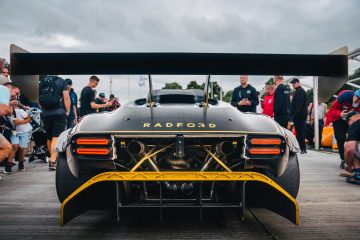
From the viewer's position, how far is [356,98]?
4.14 m

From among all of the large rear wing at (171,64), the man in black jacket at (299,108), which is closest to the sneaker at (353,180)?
the large rear wing at (171,64)

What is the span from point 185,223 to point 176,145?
733mm

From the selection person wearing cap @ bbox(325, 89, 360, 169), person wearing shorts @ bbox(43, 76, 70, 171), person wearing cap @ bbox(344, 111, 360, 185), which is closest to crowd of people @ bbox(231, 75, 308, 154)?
person wearing cap @ bbox(325, 89, 360, 169)

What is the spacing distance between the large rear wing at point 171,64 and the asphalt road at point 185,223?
3.36ft

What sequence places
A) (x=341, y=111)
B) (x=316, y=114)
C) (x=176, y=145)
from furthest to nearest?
(x=316, y=114) < (x=341, y=111) < (x=176, y=145)

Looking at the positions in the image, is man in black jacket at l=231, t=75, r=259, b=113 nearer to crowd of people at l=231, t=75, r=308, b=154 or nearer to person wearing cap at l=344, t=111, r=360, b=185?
crowd of people at l=231, t=75, r=308, b=154

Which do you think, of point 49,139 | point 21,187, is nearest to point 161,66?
point 21,187

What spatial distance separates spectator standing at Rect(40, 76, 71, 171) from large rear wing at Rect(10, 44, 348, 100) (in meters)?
3.00

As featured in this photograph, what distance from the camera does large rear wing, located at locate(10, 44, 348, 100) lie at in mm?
1871

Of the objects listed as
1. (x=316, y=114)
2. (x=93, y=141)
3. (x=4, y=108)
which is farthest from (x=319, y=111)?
(x=93, y=141)

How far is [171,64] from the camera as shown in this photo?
1.91 metres

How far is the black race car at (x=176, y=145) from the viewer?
190 centimetres

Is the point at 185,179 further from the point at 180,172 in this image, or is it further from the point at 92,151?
the point at 92,151

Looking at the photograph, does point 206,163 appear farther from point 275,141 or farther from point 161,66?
point 161,66
